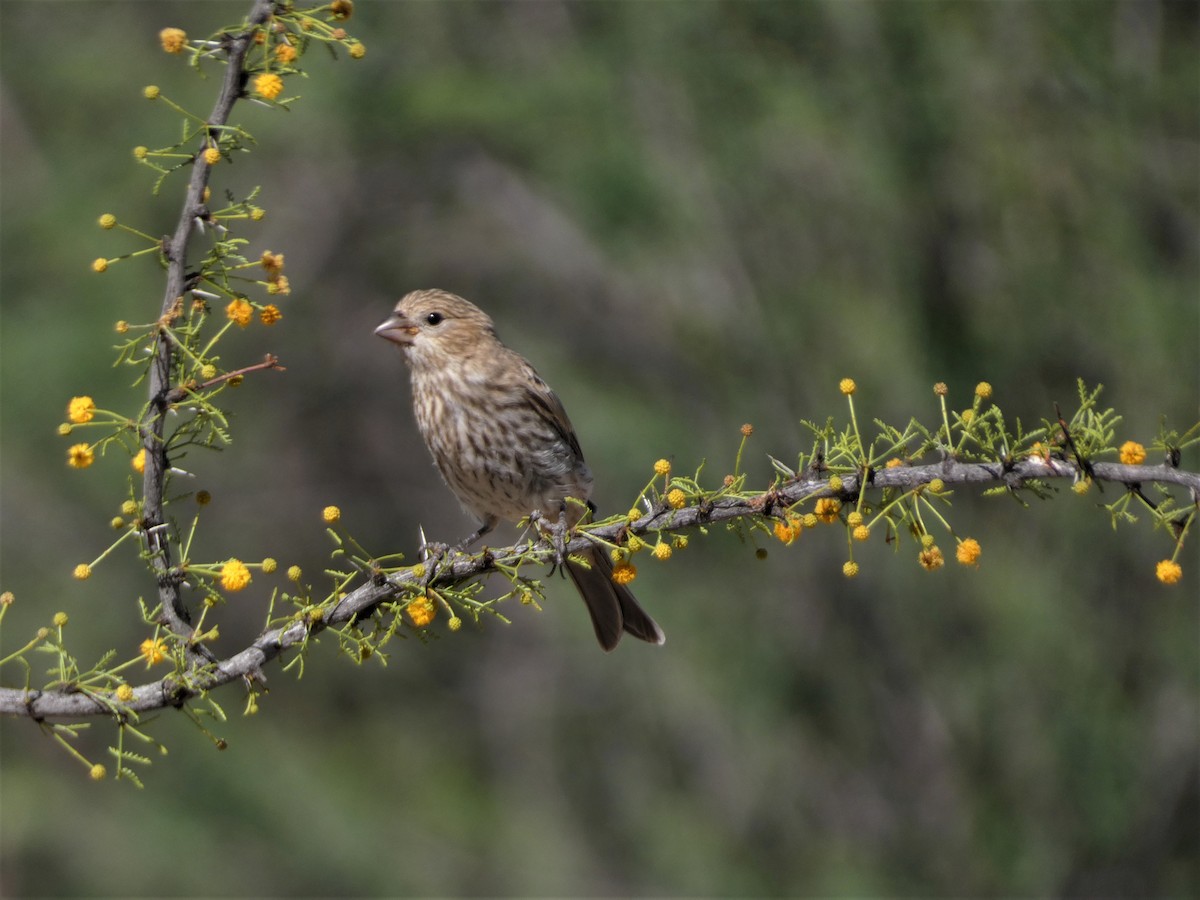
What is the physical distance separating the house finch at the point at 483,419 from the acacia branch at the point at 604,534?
7.14ft

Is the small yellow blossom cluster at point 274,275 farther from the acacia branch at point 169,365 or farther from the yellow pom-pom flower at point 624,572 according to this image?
the yellow pom-pom flower at point 624,572

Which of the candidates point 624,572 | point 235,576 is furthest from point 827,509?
point 235,576

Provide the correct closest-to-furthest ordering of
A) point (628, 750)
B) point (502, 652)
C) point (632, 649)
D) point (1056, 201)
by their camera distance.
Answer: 1. point (1056, 201)
2. point (632, 649)
3. point (628, 750)
4. point (502, 652)

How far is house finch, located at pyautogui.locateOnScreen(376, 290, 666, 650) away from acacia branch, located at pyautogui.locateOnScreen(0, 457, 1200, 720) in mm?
2175

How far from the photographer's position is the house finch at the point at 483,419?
16.3 ft

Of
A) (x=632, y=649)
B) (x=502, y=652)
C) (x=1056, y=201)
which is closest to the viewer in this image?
(x=1056, y=201)

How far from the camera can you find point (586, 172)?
947 centimetres

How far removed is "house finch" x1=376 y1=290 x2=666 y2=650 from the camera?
4.98m

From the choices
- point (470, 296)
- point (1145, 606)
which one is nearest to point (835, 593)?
point (1145, 606)

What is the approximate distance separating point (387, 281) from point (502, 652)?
367cm

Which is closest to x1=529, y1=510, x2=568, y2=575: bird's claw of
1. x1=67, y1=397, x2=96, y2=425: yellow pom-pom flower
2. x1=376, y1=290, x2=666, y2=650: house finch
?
x1=67, y1=397, x2=96, y2=425: yellow pom-pom flower

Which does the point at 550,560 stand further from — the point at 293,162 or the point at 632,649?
the point at 293,162

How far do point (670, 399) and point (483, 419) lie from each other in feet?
16.5

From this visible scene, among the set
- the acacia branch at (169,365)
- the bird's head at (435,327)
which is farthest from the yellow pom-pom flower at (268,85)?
the bird's head at (435,327)
